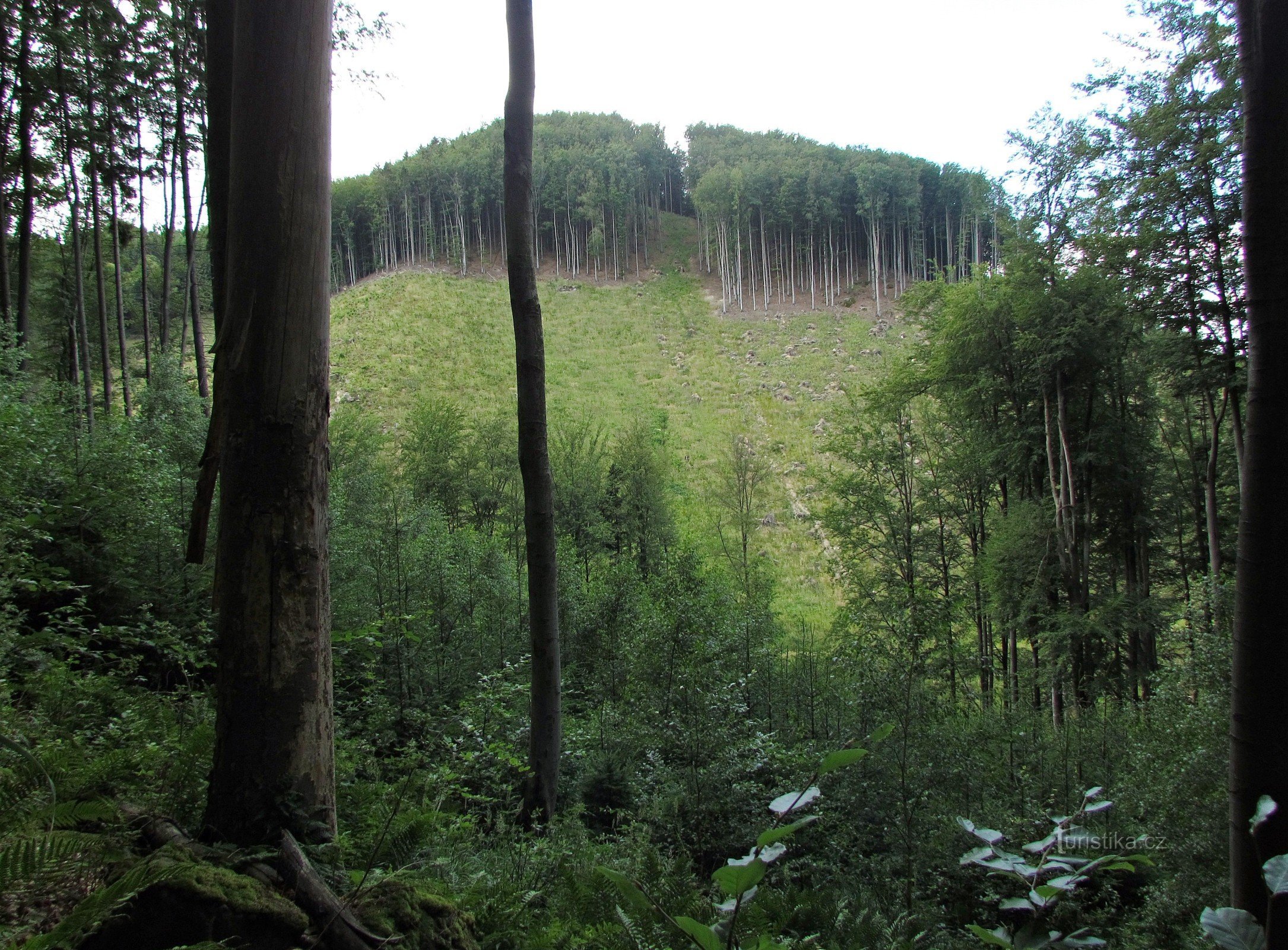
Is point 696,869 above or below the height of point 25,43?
below

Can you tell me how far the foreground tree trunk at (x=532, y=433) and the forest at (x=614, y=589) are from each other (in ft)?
0.15

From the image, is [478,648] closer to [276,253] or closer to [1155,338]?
[276,253]

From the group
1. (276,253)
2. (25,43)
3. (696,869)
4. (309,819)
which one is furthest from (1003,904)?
(25,43)

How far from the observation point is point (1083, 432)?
16766 millimetres

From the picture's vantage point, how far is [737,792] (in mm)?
7449

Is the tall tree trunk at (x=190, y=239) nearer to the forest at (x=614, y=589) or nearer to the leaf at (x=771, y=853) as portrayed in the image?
the forest at (x=614, y=589)

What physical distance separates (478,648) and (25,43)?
45.2ft

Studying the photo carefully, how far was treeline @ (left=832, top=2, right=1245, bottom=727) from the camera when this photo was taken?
11.9 meters

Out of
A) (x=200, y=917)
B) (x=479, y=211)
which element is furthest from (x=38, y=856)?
(x=479, y=211)

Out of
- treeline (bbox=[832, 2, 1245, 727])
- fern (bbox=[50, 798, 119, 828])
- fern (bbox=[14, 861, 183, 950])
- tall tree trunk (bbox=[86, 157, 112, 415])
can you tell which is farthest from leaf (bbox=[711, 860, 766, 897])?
tall tree trunk (bbox=[86, 157, 112, 415])

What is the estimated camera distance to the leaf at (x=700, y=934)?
0.94 metres

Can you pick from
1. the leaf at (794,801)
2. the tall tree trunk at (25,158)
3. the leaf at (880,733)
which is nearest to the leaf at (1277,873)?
the leaf at (880,733)

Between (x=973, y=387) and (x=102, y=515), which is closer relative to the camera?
(x=102, y=515)

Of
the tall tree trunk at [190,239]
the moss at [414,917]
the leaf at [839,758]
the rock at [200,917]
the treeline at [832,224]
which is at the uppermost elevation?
the treeline at [832,224]
